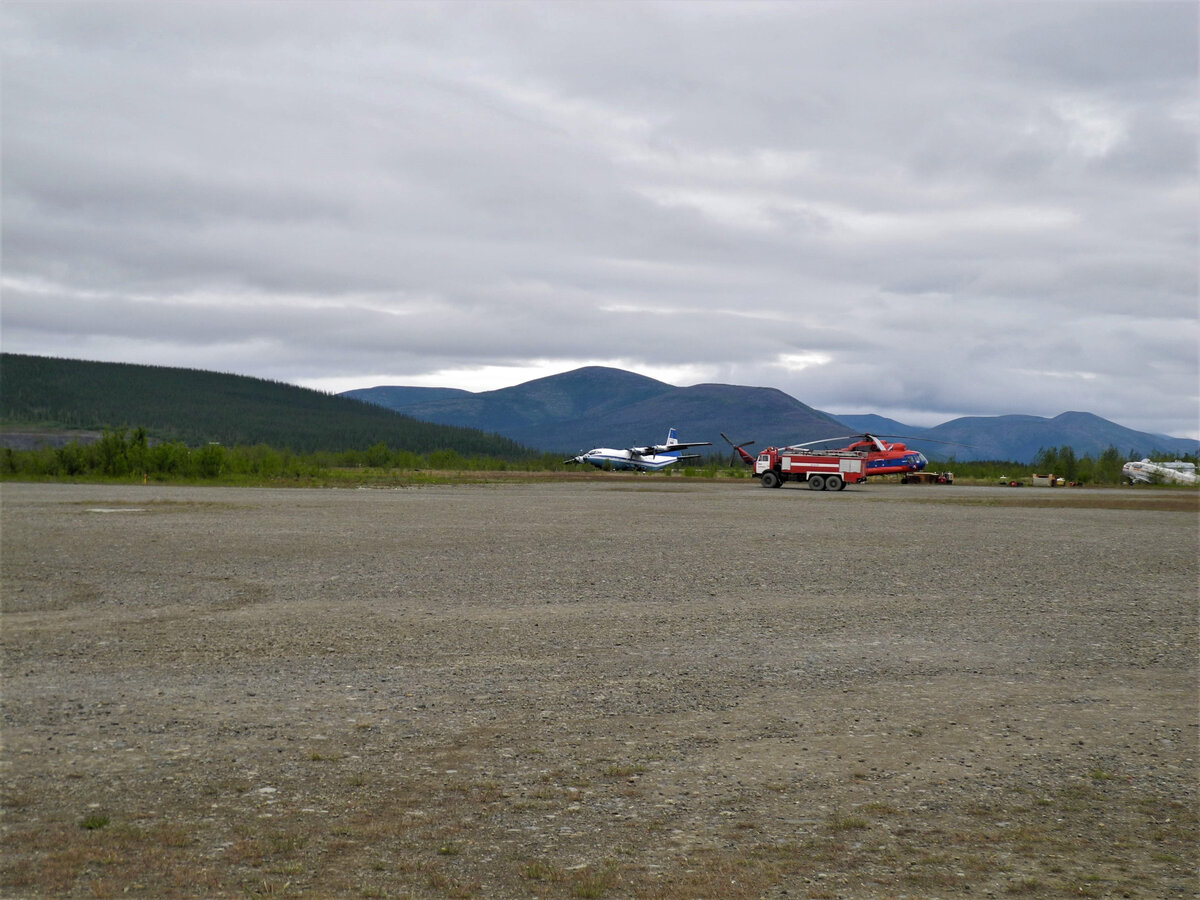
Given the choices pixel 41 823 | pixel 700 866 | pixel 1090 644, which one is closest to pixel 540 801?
pixel 700 866

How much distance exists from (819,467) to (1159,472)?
1273 inches

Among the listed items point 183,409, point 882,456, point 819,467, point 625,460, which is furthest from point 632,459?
point 183,409

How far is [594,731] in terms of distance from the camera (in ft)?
19.3

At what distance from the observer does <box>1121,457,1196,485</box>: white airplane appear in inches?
2409

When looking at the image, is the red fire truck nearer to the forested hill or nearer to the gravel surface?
the gravel surface

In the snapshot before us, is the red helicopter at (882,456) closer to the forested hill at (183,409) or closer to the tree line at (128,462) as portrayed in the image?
the tree line at (128,462)

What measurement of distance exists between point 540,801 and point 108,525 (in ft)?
56.2

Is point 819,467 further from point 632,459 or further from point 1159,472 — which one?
point 632,459

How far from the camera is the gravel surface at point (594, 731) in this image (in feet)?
13.4

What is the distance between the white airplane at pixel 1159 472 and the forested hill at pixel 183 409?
10356 cm

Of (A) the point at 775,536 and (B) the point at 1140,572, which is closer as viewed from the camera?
(B) the point at 1140,572

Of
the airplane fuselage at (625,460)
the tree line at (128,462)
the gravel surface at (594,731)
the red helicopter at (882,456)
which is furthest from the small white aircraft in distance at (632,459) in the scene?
the gravel surface at (594,731)

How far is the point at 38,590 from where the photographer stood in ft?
36.2

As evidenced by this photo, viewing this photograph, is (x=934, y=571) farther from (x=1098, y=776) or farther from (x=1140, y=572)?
(x=1098, y=776)
